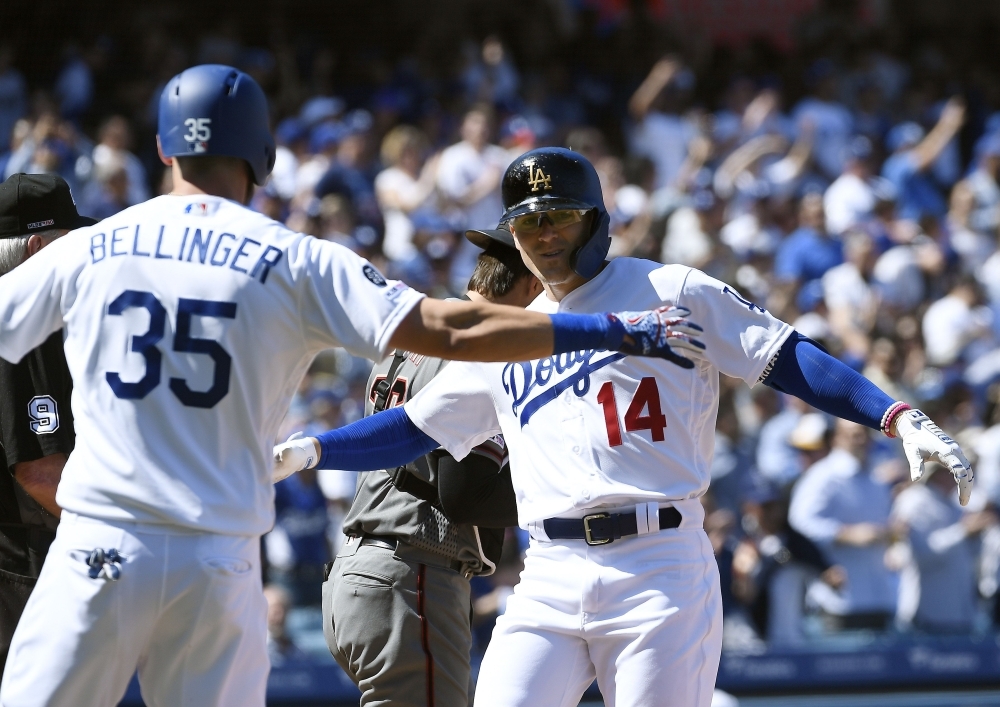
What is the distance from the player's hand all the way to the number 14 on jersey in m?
0.19

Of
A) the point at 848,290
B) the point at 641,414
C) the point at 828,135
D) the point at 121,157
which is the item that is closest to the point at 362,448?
the point at 641,414

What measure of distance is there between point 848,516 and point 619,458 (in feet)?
18.0

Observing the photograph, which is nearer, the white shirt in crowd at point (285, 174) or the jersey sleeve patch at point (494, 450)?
the jersey sleeve patch at point (494, 450)

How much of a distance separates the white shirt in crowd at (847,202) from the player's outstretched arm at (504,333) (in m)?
9.37

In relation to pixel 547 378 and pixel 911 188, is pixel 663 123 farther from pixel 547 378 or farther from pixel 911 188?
pixel 547 378

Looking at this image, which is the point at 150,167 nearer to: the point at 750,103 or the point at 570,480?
the point at 750,103

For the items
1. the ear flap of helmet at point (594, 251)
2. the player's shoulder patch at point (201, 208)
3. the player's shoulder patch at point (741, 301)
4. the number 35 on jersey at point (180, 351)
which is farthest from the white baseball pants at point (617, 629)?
the player's shoulder patch at point (201, 208)

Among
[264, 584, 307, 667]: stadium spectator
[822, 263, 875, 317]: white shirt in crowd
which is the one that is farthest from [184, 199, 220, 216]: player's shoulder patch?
[822, 263, 875, 317]: white shirt in crowd

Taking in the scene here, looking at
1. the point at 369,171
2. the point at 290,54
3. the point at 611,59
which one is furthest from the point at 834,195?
the point at 290,54

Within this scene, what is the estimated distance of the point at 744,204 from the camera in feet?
40.8

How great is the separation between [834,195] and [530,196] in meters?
9.21

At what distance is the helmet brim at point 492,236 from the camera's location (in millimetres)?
4383

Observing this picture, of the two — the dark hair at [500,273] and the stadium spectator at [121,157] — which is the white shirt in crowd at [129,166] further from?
the dark hair at [500,273]

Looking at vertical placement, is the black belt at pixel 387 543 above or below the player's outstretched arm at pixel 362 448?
below
